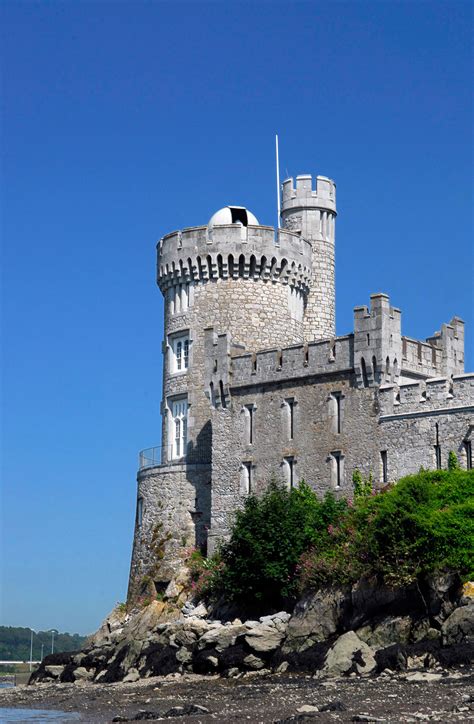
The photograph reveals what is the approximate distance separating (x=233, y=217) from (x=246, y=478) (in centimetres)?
1390

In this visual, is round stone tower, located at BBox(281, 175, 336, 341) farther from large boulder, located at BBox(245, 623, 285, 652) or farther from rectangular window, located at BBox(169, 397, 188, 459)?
large boulder, located at BBox(245, 623, 285, 652)

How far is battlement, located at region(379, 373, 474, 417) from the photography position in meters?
50.7

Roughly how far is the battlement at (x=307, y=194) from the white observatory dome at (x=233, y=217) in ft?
10.5

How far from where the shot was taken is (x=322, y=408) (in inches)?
2175

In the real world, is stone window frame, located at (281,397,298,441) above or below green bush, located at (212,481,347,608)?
above

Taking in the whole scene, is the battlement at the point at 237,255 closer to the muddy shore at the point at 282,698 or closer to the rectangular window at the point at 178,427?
the rectangular window at the point at 178,427

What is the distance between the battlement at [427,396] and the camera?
166 feet

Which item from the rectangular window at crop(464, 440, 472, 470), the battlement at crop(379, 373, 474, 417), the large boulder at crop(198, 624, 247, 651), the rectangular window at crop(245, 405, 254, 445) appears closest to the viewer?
the large boulder at crop(198, 624, 247, 651)

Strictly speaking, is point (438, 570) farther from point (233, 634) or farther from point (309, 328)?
point (309, 328)

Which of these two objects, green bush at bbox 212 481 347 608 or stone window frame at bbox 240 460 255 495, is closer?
green bush at bbox 212 481 347 608

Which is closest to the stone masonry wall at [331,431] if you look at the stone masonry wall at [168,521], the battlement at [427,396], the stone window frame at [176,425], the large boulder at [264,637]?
the battlement at [427,396]

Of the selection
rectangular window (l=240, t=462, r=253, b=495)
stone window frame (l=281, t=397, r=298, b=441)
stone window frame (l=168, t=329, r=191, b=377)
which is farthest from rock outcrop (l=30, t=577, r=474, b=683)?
stone window frame (l=168, t=329, r=191, b=377)

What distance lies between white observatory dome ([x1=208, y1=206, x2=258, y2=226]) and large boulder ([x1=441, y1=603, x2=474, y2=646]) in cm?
2738

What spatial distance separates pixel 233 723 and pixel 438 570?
11.1 m
